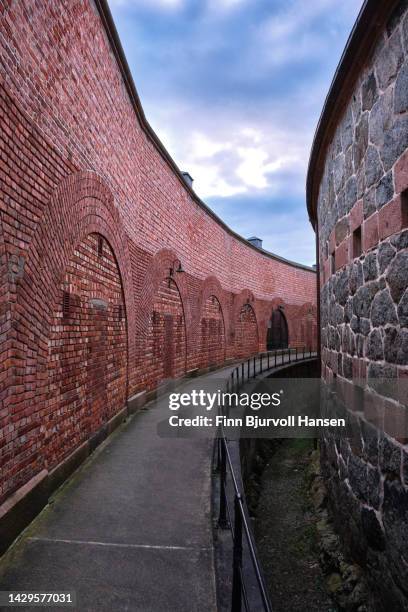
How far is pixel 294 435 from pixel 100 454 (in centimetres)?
816

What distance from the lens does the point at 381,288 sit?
13.1 ft

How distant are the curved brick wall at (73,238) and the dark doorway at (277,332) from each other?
43.1 feet

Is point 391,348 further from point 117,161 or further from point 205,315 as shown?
point 205,315

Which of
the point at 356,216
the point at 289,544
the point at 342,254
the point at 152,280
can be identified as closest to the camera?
the point at 356,216

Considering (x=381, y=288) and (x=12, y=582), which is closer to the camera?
(x=12, y=582)

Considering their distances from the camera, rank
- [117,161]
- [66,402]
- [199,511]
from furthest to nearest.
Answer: [117,161] < [66,402] < [199,511]

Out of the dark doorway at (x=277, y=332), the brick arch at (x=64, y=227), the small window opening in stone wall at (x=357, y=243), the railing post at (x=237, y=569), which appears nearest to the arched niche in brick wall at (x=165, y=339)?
the brick arch at (x=64, y=227)

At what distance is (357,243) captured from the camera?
193 inches

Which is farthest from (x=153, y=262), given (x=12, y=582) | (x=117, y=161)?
(x=12, y=582)

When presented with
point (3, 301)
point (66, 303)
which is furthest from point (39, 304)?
point (66, 303)

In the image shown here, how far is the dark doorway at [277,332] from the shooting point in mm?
23969

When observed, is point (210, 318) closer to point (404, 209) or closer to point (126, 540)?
point (126, 540)

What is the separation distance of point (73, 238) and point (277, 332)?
801 inches

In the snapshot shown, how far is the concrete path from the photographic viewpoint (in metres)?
3.20
